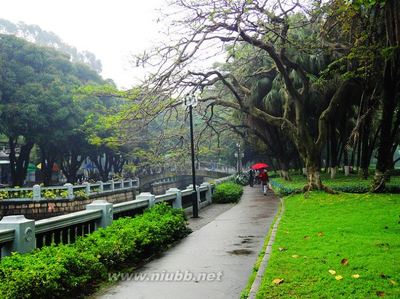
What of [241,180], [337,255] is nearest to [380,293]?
[337,255]

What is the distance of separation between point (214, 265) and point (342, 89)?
15.1 m

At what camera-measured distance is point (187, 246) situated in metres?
9.61

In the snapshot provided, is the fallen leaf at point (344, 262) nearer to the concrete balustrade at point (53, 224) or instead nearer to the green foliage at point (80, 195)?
the concrete balustrade at point (53, 224)

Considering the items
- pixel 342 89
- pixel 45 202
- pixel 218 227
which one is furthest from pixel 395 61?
pixel 45 202

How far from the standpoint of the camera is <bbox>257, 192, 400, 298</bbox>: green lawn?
5.26m

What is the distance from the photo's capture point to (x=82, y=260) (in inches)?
249

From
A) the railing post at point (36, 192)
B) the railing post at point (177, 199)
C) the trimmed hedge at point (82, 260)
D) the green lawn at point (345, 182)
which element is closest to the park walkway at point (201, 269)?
the trimmed hedge at point (82, 260)

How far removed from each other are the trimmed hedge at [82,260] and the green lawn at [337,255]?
262 cm

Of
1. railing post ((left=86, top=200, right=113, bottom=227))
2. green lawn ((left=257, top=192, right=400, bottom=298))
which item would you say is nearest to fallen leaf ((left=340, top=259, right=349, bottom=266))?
green lawn ((left=257, top=192, right=400, bottom=298))

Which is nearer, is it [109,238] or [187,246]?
[109,238]

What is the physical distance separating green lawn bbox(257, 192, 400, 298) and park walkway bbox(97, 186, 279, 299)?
2.05ft

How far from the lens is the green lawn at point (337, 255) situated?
5.26 meters

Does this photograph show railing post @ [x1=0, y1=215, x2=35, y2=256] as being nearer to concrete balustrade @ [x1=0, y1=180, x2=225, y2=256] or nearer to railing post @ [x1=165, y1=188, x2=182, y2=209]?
concrete balustrade @ [x1=0, y1=180, x2=225, y2=256]

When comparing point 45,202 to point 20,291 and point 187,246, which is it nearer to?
point 187,246
